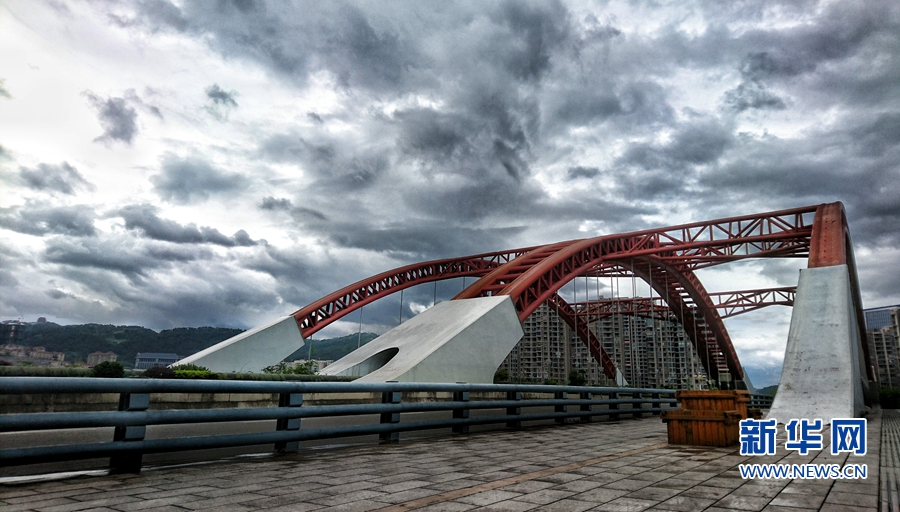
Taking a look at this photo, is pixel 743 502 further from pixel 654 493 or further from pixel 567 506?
pixel 567 506

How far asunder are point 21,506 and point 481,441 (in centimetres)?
666

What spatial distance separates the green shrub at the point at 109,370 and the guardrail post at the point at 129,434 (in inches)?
662

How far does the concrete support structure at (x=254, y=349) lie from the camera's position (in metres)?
28.0

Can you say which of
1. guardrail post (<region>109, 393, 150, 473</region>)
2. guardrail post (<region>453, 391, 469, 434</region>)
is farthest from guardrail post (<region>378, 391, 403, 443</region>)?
guardrail post (<region>109, 393, 150, 473</region>)

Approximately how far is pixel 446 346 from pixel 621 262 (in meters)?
21.4

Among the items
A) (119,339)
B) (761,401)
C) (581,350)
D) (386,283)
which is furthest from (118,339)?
(761,401)

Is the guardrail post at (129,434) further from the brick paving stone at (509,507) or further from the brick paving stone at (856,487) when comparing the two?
the brick paving stone at (856,487)

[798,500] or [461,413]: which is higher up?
[798,500]

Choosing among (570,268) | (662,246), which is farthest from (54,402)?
(662,246)

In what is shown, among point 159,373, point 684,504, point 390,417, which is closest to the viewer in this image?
point 684,504

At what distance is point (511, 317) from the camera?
977 inches

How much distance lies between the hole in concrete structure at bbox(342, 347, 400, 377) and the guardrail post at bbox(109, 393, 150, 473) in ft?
65.1

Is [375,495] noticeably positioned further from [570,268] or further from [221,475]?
[570,268]

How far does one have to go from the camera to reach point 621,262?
38.2 meters
